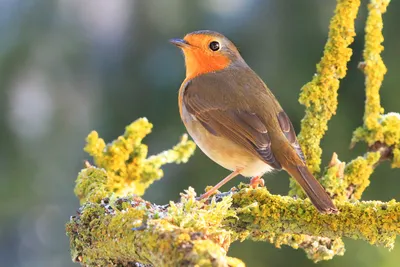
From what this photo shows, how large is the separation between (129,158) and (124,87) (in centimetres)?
381

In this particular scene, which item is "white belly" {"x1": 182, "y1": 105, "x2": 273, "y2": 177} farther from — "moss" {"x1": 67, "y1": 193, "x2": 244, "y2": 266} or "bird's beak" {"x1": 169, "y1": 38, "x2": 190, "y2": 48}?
"moss" {"x1": 67, "y1": 193, "x2": 244, "y2": 266}

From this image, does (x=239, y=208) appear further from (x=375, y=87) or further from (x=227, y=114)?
(x=375, y=87)

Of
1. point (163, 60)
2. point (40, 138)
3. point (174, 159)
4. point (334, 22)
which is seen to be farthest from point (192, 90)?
point (40, 138)

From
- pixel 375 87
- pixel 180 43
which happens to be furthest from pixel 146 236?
pixel 180 43

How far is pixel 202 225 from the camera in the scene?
7.65 ft

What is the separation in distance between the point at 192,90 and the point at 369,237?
141cm

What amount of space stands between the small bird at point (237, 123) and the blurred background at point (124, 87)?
7.35ft

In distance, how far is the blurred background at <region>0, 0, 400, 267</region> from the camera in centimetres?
630

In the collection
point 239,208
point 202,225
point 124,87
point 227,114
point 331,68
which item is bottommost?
point 202,225

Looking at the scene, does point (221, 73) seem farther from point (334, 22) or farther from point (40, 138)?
point (40, 138)

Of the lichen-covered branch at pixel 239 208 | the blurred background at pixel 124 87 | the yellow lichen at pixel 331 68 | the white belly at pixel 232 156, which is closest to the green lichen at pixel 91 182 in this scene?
the lichen-covered branch at pixel 239 208

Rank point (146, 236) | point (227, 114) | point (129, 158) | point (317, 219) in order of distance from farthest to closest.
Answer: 1. point (227, 114)
2. point (129, 158)
3. point (317, 219)
4. point (146, 236)

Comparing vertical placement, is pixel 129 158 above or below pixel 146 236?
above

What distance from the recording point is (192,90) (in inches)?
154
